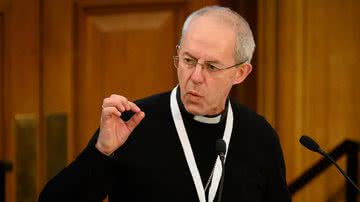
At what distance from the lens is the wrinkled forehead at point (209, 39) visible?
105 inches

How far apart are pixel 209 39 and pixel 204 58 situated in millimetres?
→ 69

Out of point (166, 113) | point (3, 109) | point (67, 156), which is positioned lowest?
point (67, 156)

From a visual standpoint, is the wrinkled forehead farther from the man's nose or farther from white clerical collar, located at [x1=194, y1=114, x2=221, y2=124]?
white clerical collar, located at [x1=194, y1=114, x2=221, y2=124]

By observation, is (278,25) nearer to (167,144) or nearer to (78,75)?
(78,75)

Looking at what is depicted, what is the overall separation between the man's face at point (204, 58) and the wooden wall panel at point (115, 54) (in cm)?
157

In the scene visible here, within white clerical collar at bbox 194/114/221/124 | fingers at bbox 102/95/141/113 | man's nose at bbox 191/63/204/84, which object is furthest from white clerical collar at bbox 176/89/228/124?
fingers at bbox 102/95/141/113

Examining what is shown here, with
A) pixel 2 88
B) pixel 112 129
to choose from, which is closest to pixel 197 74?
pixel 112 129

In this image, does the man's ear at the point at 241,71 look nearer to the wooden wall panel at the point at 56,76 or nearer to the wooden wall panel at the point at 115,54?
the wooden wall panel at the point at 115,54

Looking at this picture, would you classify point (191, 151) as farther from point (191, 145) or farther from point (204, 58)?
point (204, 58)

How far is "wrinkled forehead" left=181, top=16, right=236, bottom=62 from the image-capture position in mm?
2668

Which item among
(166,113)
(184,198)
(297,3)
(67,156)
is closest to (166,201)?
(184,198)

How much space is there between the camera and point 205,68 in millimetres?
2703

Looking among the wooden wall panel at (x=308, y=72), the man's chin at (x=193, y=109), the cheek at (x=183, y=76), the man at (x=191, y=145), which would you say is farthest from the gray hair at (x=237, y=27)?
the wooden wall panel at (x=308, y=72)

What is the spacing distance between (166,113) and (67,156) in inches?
59.1
